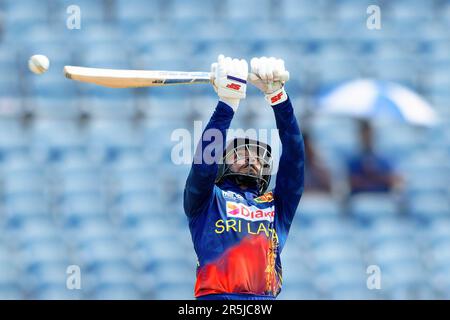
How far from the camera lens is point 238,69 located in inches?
159

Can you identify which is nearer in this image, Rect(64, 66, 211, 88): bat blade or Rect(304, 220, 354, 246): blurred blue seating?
Rect(64, 66, 211, 88): bat blade

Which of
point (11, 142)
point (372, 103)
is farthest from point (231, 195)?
point (11, 142)

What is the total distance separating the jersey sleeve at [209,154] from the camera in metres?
4.01

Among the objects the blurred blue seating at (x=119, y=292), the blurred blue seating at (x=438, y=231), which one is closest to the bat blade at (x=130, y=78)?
the blurred blue seating at (x=119, y=292)

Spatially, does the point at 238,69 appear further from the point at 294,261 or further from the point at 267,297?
the point at 294,261

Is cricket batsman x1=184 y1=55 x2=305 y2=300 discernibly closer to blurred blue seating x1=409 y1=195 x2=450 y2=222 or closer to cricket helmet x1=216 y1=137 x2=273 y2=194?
cricket helmet x1=216 y1=137 x2=273 y2=194

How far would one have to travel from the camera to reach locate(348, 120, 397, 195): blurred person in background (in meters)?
8.26

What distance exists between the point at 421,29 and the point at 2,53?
3857 mm

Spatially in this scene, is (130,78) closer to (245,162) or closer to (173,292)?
(245,162)

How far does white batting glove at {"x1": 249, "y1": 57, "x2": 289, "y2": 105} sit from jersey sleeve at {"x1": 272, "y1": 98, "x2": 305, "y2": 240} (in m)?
0.06

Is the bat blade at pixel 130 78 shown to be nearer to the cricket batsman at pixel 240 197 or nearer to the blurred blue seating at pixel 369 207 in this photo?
the cricket batsman at pixel 240 197

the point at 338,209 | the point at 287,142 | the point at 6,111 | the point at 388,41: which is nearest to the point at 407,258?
the point at 338,209

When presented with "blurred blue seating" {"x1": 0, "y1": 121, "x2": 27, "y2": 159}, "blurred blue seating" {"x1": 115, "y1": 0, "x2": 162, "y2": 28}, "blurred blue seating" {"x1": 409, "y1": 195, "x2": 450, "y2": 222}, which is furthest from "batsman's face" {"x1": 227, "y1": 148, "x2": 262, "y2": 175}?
"blurred blue seating" {"x1": 115, "y1": 0, "x2": 162, "y2": 28}

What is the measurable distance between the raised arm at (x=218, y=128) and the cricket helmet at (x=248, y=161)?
0.25 meters
